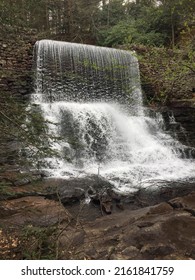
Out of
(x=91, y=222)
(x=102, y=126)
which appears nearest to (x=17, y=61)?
(x=102, y=126)

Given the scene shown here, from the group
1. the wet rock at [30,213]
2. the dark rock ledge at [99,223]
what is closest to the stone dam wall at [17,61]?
the dark rock ledge at [99,223]

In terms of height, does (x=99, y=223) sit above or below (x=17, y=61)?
below

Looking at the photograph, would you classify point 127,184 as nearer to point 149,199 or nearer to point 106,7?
point 149,199

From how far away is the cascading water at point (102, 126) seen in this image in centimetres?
767

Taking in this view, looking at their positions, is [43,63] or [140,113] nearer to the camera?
[43,63]

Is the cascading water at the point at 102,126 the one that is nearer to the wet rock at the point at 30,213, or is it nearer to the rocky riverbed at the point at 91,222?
the rocky riverbed at the point at 91,222

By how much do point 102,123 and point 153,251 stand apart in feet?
22.2

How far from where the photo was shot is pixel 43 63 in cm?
1084

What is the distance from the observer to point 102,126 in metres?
9.41

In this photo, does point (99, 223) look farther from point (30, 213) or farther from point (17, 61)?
point (17, 61)

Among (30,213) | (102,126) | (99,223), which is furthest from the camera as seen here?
(102,126)

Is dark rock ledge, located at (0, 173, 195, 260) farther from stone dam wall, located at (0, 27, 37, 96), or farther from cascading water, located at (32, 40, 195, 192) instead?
stone dam wall, located at (0, 27, 37, 96)

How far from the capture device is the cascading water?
7672 millimetres
